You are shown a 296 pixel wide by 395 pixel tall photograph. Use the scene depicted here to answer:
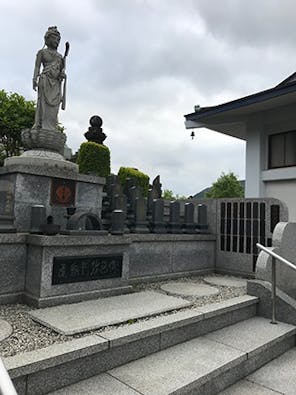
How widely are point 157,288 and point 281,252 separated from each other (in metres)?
2.20

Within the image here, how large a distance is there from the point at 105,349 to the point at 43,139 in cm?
455

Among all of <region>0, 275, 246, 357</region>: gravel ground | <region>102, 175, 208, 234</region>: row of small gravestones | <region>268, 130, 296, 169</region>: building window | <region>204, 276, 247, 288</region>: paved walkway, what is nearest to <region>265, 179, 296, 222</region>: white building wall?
<region>268, 130, 296, 169</region>: building window

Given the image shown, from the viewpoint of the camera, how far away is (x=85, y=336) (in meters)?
3.08

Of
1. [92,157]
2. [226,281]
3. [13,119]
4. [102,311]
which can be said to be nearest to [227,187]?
[13,119]

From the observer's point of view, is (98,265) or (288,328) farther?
(98,265)

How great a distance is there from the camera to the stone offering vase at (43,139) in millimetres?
6238

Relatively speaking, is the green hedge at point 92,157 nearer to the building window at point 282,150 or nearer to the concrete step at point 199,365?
the building window at point 282,150

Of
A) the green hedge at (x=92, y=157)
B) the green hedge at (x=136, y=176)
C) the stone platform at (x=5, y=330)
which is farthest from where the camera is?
the green hedge at (x=136, y=176)

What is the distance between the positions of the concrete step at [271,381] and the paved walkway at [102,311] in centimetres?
118

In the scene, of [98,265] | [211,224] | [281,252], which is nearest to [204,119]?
[211,224]

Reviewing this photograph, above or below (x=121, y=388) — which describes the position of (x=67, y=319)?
above

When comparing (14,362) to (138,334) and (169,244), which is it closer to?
(138,334)

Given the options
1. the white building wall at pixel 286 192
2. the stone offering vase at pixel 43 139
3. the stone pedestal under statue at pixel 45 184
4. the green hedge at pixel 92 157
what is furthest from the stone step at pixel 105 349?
the green hedge at pixel 92 157

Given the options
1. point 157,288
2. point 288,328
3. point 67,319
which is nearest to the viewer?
point 67,319
